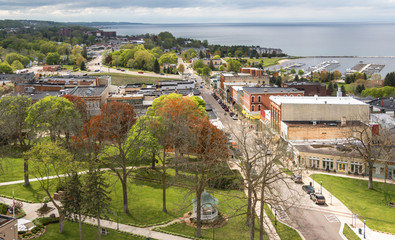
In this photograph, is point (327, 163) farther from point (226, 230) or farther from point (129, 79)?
point (129, 79)

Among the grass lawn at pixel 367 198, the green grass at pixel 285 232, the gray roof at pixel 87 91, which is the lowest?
the green grass at pixel 285 232

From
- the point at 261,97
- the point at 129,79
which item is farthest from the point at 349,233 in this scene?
the point at 129,79

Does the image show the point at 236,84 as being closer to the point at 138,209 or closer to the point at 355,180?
the point at 355,180

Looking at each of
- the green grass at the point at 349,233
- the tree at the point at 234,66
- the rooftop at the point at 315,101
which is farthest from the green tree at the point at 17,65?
the green grass at the point at 349,233


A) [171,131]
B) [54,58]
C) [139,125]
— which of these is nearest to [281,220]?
[171,131]

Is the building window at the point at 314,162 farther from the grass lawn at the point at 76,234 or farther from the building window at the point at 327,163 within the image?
the grass lawn at the point at 76,234

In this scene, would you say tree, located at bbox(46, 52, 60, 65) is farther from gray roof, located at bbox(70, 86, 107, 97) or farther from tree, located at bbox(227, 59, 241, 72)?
gray roof, located at bbox(70, 86, 107, 97)
